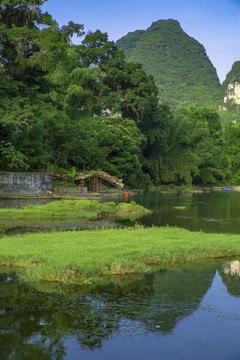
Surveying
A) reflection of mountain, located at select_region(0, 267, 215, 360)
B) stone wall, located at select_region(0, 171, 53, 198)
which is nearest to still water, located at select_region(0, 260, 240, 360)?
reflection of mountain, located at select_region(0, 267, 215, 360)

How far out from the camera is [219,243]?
17.6 m

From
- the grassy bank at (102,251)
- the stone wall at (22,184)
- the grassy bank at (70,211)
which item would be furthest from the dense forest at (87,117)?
the grassy bank at (102,251)

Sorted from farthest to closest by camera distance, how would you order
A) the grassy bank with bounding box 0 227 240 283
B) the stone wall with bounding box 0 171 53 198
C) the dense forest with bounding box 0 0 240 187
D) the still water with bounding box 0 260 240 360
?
the stone wall with bounding box 0 171 53 198 < the dense forest with bounding box 0 0 240 187 < the grassy bank with bounding box 0 227 240 283 < the still water with bounding box 0 260 240 360

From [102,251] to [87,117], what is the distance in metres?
51.3

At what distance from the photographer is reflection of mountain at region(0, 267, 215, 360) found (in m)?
8.34

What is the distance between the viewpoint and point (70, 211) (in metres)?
28.7

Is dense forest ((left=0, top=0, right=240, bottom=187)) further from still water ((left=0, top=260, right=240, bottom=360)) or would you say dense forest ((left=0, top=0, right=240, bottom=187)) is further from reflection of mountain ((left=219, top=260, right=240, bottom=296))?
still water ((left=0, top=260, right=240, bottom=360))

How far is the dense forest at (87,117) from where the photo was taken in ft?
117

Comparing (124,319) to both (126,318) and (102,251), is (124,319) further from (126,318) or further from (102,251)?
(102,251)

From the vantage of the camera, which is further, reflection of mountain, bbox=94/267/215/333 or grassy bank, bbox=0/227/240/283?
grassy bank, bbox=0/227/240/283

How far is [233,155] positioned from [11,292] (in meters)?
98.5

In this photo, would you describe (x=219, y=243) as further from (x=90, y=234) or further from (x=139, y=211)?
(x=139, y=211)

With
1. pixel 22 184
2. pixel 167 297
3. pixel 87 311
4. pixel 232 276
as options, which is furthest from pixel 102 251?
pixel 22 184

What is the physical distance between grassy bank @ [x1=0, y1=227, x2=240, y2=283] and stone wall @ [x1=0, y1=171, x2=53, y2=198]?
19932 mm
